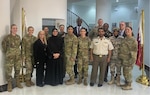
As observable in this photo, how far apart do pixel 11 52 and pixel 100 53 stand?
7.17 ft

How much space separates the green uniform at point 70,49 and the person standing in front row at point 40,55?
55 cm

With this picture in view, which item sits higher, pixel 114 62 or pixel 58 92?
pixel 114 62

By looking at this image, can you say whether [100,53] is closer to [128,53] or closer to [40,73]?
[128,53]

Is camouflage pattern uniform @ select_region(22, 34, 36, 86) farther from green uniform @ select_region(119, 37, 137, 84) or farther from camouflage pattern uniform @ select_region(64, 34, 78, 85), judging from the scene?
green uniform @ select_region(119, 37, 137, 84)

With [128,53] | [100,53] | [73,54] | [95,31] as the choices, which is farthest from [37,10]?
[128,53]

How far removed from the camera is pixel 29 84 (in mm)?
5840

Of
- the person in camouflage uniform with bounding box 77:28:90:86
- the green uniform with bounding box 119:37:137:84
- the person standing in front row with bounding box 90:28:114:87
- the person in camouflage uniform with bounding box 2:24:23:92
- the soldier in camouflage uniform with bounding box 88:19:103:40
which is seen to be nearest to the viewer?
the person in camouflage uniform with bounding box 2:24:23:92

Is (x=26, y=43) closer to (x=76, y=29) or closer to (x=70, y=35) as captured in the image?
(x=70, y=35)

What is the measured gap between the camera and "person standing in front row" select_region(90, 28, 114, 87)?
18.9 feet

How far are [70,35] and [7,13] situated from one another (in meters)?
1.65

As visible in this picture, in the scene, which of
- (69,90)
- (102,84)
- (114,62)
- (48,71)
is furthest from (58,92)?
(114,62)

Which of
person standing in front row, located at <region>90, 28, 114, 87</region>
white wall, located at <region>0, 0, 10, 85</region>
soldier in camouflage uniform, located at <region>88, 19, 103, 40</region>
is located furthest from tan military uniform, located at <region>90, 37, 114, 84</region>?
white wall, located at <region>0, 0, 10, 85</region>

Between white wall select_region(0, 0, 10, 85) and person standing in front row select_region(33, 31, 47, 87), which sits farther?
person standing in front row select_region(33, 31, 47, 87)

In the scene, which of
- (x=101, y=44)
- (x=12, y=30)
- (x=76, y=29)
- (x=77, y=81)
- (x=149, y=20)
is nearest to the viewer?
(x=12, y=30)
